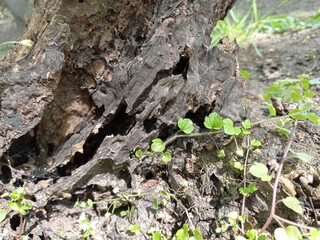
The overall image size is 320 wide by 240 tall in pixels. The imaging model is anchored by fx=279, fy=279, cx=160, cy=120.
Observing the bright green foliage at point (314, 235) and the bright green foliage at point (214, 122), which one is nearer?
the bright green foliage at point (314, 235)

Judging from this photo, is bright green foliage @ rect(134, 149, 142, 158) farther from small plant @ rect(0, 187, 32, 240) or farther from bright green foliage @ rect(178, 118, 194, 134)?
small plant @ rect(0, 187, 32, 240)

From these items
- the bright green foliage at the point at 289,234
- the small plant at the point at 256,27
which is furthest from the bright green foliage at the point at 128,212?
the small plant at the point at 256,27

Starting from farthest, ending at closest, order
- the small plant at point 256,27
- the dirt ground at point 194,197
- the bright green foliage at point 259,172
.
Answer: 1. the small plant at point 256,27
2. the dirt ground at point 194,197
3. the bright green foliage at point 259,172

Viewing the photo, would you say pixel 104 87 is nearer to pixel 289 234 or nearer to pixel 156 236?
pixel 156 236

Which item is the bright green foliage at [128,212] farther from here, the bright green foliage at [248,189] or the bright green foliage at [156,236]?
the bright green foliage at [248,189]

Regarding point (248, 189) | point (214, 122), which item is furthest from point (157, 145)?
point (248, 189)

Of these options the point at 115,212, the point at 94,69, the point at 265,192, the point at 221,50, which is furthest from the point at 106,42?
the point at 265,192
